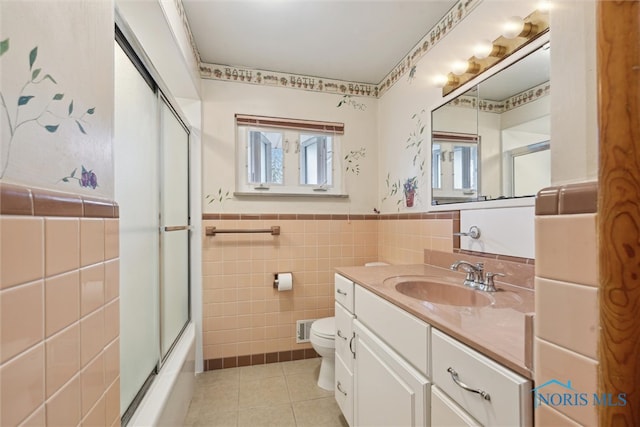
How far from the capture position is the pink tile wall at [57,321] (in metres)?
Result: 0.37

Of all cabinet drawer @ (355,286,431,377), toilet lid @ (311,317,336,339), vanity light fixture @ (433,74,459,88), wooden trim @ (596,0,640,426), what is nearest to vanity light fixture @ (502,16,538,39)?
vanity light fixture @ (433,74,459,88)

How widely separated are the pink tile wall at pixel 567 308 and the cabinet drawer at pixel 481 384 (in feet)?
0.29

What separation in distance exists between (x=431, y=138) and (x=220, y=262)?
1.71m

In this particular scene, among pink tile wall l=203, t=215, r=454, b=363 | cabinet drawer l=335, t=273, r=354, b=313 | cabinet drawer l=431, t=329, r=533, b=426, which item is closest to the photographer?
cabinet drawer l=431, t=329, r=533, b=426

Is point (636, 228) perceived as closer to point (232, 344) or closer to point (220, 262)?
point (220, 262)

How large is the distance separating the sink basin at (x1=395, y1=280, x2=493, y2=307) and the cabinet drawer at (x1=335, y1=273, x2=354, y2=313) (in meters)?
0.25

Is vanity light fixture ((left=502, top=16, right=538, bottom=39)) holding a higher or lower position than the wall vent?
higher

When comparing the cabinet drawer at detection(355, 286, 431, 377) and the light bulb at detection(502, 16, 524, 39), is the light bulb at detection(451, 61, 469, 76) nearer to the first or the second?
the light bulb at detection(502, 16, 524, 39)

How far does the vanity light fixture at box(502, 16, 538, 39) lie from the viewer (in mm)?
1024

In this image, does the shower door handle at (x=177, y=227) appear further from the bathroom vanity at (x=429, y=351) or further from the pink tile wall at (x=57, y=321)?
the bathroom vanity at (x=429, y=351)

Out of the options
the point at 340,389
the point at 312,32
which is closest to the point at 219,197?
the point at 312,32

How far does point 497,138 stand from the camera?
1.21 m

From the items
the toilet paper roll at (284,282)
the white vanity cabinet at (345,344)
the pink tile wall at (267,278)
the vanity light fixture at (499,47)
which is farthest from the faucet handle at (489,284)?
the toilet paper roll at (284,282)

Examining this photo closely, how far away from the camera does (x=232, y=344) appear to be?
1.99 m
